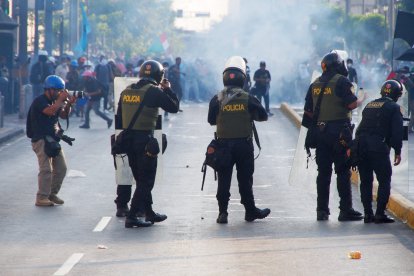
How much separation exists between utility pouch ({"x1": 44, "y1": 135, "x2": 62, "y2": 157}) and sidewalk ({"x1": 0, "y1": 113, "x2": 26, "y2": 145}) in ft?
39.5

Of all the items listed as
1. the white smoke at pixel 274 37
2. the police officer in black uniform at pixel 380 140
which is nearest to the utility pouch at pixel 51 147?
the police officer in black uniform at pixel 380 140

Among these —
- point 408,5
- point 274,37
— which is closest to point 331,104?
point 408,5

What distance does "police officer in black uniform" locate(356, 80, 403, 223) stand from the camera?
14828mm

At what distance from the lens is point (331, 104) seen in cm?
1506

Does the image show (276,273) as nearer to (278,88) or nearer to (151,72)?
(151,72)

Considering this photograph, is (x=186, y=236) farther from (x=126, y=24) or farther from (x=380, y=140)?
(x=126, y=24)

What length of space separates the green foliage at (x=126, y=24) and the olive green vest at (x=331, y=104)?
7204 cm

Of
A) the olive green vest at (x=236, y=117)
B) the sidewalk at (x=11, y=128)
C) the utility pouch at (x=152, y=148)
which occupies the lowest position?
the sidewalk at (x=11, y=128)

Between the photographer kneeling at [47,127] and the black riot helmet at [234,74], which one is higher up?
the black riot helmet at [234,74]

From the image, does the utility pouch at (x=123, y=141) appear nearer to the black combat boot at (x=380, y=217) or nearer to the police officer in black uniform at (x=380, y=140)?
the police officer in black uniform at (x=380, y=140)

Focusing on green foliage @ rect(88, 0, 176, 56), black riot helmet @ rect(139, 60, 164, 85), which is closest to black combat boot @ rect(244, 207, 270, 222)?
black riot helmet @ rect(139, 60, 164, 85)

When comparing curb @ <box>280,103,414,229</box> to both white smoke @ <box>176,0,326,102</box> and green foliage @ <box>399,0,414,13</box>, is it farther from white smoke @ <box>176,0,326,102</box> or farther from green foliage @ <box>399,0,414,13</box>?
white smoke @ <box>176,0,326,102</box>

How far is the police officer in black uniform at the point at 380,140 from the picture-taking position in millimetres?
14828

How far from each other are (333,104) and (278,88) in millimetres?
38029
